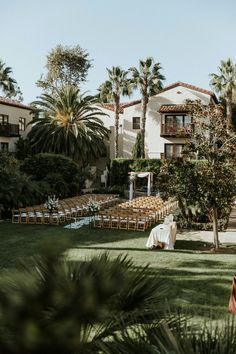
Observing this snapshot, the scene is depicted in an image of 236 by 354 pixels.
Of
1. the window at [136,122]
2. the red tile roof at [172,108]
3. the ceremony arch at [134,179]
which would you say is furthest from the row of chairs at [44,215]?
the window at [136,122]

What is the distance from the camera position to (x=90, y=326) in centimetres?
288

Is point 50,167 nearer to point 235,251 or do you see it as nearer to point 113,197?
point 113,197

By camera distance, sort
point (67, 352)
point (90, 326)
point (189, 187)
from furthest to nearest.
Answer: point (189, 187) → point (90, 326) → point (67, 352)

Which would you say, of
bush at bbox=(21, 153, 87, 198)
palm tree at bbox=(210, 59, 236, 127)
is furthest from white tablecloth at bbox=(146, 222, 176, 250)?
palm tree at bbox=(210, 59, 236, 127)

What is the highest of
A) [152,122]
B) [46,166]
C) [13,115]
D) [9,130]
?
[13,115]

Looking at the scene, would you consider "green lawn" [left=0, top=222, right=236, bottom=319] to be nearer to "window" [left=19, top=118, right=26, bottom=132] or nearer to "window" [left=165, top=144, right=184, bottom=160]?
"window" [left=19, top=118, right=26, bottom=132]

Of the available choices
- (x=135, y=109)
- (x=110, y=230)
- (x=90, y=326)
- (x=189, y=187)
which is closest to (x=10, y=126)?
(x=135, y=109)

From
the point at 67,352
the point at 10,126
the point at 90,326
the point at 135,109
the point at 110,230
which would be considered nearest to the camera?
the point at 67,352

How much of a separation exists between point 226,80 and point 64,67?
21859 mm

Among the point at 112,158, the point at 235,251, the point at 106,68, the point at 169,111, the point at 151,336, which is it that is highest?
the point at 106,68

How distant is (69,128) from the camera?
134 feet

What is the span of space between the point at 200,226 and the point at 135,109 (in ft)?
87.4

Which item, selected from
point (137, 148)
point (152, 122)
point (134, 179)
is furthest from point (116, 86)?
point (134, 179)

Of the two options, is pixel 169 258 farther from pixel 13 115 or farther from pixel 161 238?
pixel 13 115
